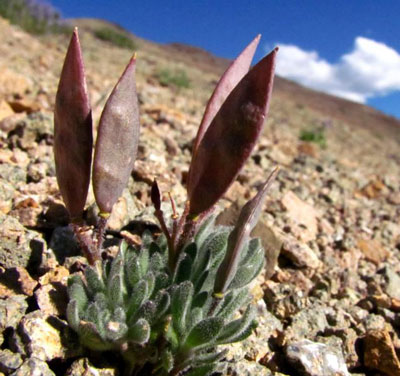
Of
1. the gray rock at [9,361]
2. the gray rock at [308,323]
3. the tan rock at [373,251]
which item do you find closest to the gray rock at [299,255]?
the gray rock at [308,323]

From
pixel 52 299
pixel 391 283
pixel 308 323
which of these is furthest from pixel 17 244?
pixel 391 283

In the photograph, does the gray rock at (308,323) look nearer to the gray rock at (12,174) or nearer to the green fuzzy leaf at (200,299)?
the green fuzzy leaf at (200,299)

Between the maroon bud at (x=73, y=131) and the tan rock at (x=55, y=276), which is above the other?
the maroon bud at (x=73, y=131)

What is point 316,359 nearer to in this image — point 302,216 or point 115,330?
point 115,330

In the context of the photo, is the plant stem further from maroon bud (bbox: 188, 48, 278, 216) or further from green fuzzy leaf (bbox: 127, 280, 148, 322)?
maroon bud (bbox: 188, 48, 278, 216)

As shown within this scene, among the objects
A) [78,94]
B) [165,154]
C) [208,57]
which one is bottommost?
[165,154]

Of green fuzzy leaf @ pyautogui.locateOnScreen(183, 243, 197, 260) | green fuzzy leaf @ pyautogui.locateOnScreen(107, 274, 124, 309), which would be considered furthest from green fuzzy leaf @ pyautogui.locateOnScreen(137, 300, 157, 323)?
green fuzzy leaf @ pyautogui.locateOnScreen(183, 243, 197, 260)

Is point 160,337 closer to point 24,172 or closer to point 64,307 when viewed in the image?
point 64,307

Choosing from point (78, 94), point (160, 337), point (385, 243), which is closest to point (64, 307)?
point (160, 337)
